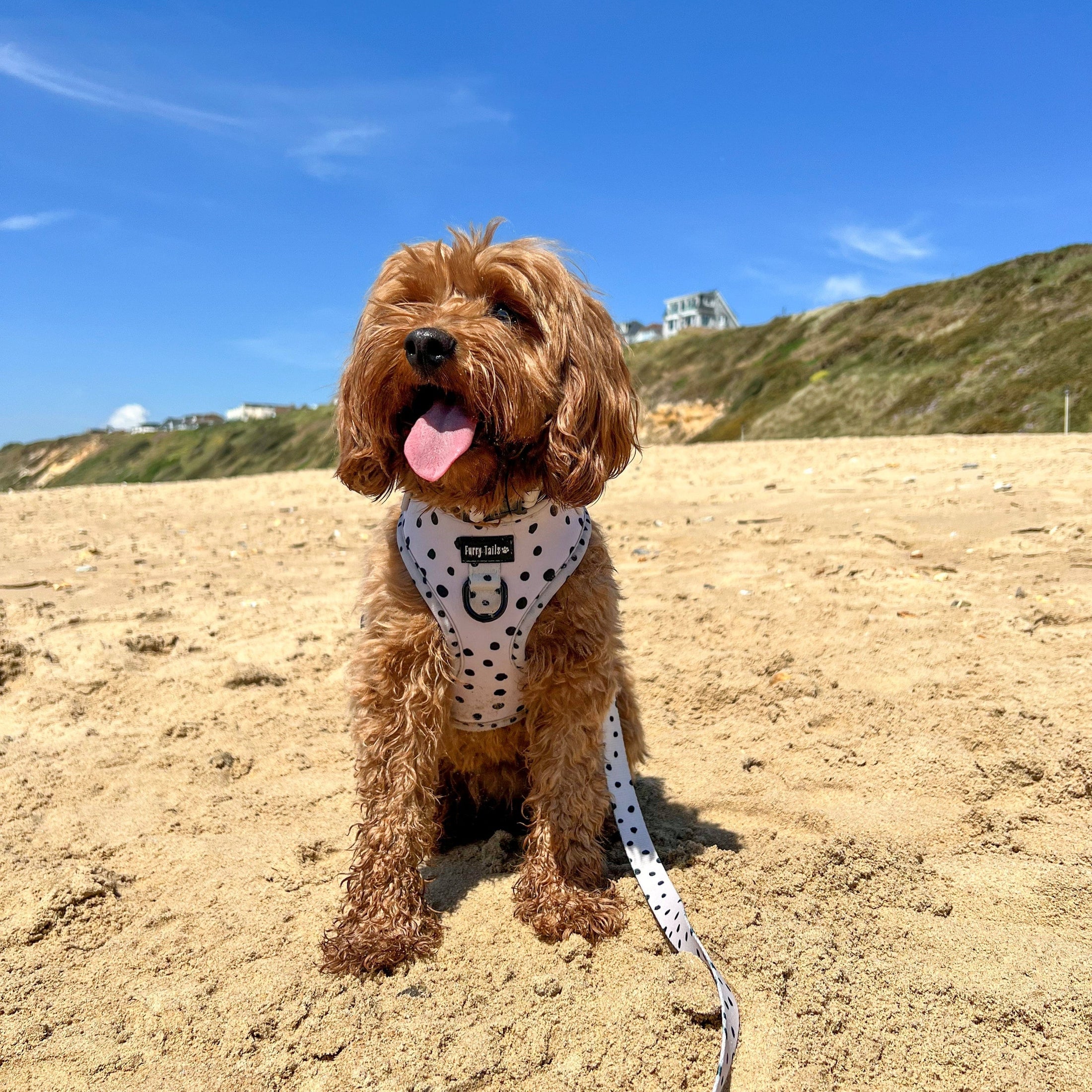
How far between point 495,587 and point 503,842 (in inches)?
47.4

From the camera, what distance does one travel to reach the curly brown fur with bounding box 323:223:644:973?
2.66 m

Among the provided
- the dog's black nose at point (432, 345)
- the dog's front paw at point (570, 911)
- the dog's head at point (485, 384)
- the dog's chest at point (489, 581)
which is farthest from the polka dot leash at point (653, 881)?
the dog's black nose at point (432, 345)

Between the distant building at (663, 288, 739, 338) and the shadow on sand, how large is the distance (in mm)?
111569

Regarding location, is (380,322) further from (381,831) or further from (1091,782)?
(1091,782)

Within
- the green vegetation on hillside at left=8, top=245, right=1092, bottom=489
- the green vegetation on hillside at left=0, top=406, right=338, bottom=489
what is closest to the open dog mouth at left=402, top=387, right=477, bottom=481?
the green vegetation on hillside at left=8, top=245, right=1092, bottom=489

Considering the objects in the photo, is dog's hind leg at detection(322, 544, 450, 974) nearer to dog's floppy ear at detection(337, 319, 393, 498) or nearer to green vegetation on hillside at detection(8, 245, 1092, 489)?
dog's floppy ear at detection(337, 319, 393, 498)

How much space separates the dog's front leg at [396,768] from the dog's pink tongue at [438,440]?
585mm

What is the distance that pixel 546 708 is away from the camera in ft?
9.75

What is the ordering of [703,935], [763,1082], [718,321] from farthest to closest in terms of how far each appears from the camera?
[718,321], [703,935], [763,1082]

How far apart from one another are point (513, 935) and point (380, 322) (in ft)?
7.13

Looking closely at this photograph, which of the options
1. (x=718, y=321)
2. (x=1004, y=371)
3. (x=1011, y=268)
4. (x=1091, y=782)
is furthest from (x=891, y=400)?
(x=718, y=321)

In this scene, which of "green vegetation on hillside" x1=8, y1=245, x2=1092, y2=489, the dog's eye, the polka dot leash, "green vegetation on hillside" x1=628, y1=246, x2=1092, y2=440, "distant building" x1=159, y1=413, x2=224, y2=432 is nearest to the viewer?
the polka dot leash

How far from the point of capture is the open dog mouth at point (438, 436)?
101 inches

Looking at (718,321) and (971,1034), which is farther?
(718,321)
